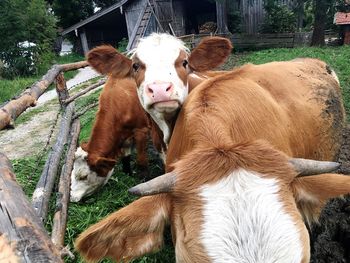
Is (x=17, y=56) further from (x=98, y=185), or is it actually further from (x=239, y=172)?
(x=239, y=172)

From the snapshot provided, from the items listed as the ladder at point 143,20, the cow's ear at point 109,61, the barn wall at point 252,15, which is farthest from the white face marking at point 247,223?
the barn wall at point 252,15

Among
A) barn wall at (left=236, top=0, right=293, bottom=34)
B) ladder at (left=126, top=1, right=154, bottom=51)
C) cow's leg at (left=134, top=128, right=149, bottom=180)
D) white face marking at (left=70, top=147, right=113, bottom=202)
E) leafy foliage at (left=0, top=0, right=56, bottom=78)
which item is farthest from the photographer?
barn wall at (left=236, top=0, right=293, bottom=34)

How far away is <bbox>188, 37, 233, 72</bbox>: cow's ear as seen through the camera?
374 cm

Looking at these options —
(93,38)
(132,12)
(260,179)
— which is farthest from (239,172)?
(93,38)

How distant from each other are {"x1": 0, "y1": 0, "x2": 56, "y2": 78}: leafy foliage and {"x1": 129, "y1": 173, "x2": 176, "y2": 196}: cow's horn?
19.5 meters

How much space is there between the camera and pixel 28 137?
8.48 metres

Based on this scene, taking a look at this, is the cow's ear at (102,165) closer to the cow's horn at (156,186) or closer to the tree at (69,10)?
the cow's horn at (156,186)

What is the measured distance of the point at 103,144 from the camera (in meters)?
4.42

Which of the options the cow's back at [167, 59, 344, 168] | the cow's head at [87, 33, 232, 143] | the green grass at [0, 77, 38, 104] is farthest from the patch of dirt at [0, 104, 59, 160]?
the cow's back at [167, 59, 344, 168]

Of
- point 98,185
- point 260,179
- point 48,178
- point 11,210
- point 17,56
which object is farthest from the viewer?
point 17,56

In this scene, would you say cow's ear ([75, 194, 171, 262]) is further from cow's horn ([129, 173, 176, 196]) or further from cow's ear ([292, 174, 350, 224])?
cow's ear ([292, 174, 350, 224])

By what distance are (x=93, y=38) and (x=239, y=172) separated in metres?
26.8

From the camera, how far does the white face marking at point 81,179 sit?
4199 mm

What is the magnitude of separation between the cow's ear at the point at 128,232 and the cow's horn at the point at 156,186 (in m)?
0.08
